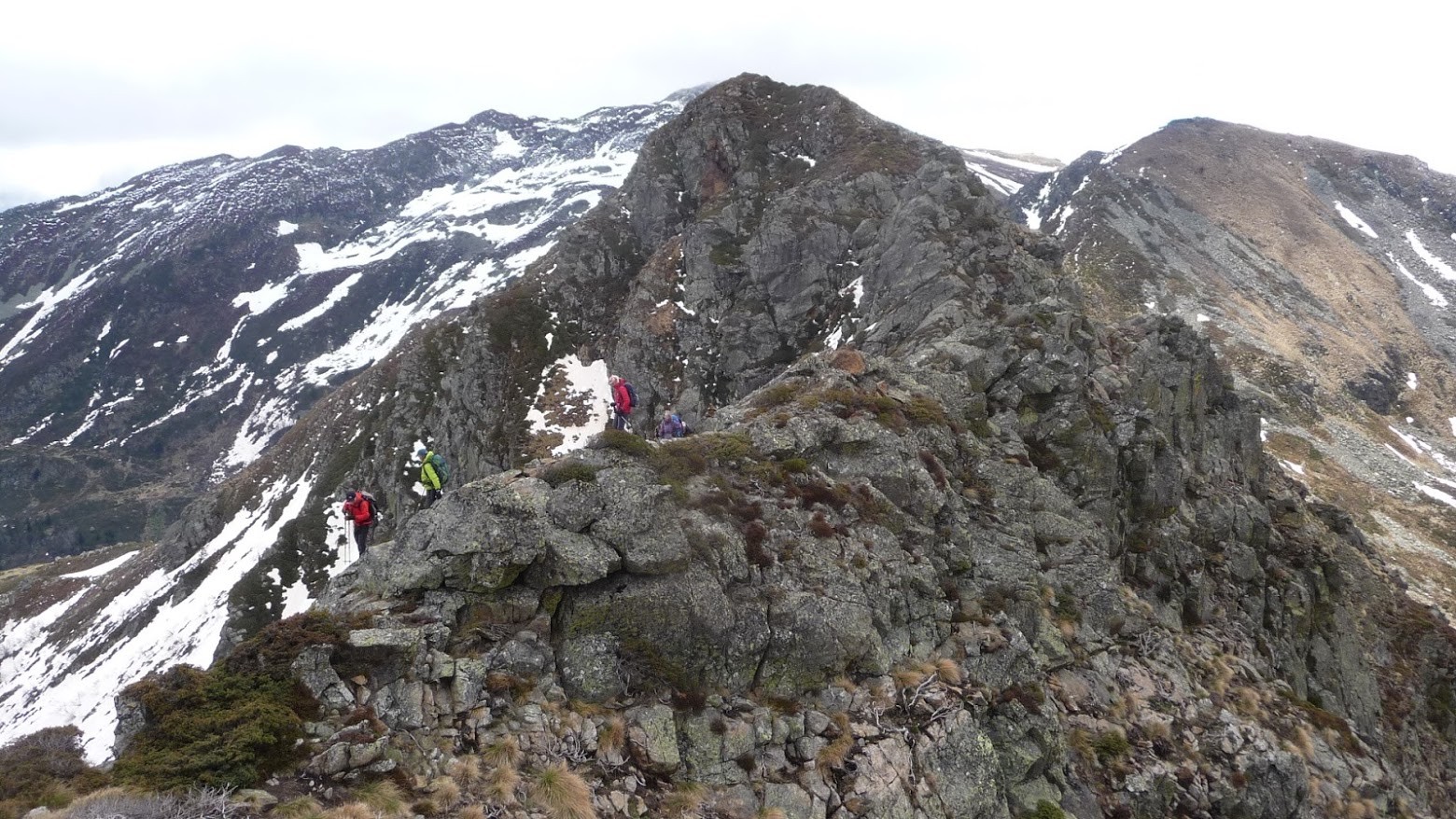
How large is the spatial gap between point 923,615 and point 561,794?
980cm

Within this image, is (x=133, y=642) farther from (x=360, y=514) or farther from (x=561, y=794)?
(x=561, y=794)

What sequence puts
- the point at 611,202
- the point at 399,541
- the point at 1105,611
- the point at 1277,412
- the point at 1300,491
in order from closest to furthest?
1. the point at 399,541
2. the point at 1105,611
3. the point at 1300,491
4. the point at 1277,412
5. the point at 611,202

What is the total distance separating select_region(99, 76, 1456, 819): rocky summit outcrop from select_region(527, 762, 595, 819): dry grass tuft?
1.24 ft

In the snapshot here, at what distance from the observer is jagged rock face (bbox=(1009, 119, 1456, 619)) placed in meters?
71.9

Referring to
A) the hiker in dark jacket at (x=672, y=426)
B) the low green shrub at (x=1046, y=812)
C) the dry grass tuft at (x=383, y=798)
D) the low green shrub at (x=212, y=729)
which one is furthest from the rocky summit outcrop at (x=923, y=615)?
the hiker in dark jacket at (x=672, y=426)

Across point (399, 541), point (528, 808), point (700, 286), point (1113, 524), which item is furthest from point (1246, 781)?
point (700, 286)

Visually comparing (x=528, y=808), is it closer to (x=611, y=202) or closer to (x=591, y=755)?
(x=591, y=755)

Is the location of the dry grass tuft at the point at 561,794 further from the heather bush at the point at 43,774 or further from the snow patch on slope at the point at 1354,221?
the snow patch on slope at the point at 1354,221

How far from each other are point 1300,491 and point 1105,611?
34.8 m

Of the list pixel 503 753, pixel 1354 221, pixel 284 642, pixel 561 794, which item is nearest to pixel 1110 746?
pixel 561 794

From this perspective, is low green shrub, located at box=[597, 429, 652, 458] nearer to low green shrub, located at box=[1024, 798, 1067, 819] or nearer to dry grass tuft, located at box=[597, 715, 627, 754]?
dry grass tuft, located at box=[597, 715, 627, 754]

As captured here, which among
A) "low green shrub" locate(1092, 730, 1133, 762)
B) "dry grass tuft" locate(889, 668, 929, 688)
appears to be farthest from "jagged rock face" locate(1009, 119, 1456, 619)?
"dry grass tuft" locate(889, 668, 929, 688)

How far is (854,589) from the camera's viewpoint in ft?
52.9

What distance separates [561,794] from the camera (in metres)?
10.7
